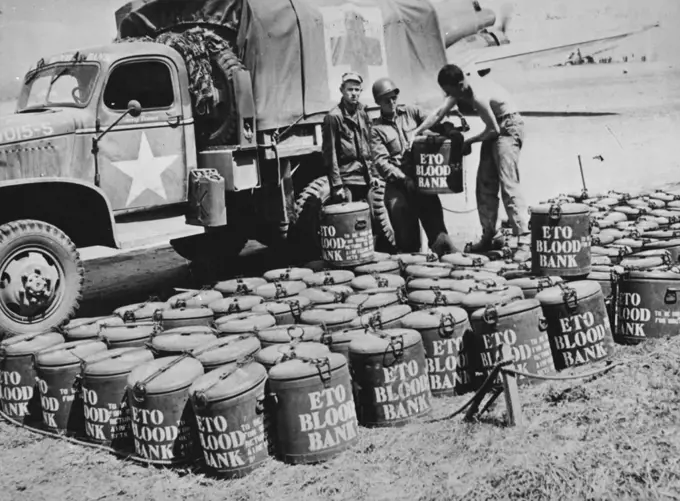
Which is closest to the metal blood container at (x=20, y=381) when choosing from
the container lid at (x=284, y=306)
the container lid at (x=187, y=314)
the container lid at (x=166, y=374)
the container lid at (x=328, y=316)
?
the container lid at (x=187, y=314)

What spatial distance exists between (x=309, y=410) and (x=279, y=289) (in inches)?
82.2

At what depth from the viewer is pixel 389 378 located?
4859 mm

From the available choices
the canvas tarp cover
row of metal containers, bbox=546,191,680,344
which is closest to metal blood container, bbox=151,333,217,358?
row of metal containers, bbox=546,191,680,344

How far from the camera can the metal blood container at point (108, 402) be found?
500 centimetres

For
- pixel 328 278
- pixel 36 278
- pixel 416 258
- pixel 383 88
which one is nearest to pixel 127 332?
pixel 36 278

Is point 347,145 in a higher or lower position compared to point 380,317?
higher

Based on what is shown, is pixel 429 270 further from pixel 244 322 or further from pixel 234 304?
pixel 244 322

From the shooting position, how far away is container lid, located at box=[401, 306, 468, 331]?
532 cm

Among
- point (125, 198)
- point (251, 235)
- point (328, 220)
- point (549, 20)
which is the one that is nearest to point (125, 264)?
point (251, 235)

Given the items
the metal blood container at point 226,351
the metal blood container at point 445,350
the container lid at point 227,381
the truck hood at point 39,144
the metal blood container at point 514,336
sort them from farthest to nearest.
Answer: the truck hood at point 39,144 → the metal blood container at point 445,350 → the metal blood container at point 514,336 → the metal blood container at point 226,351 → the container lid at point 227,381

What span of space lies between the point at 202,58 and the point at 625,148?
10825mm

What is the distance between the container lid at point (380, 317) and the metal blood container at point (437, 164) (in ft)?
7.95

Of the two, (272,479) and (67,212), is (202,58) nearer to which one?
(67,212)

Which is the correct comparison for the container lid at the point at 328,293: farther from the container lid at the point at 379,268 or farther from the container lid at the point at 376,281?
the container lid at the point at 379,268
